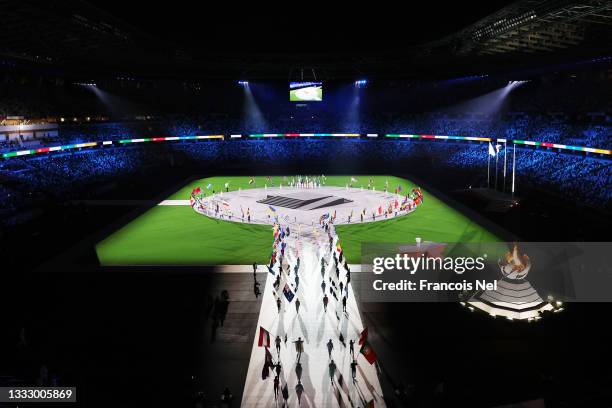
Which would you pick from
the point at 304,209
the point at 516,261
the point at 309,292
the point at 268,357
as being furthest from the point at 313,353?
the point at 304,209

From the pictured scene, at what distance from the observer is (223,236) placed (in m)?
36.1

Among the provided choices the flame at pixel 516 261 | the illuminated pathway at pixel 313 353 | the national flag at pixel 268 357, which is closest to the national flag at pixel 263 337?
the national flag at pixel 268 357

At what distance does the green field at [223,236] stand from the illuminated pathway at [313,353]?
5487 millimetres

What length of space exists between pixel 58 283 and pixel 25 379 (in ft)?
35.8

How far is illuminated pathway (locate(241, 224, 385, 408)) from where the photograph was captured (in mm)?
15812

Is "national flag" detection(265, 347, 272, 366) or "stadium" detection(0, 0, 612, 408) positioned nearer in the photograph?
"stadium" detection(0, 0, 612, 408)

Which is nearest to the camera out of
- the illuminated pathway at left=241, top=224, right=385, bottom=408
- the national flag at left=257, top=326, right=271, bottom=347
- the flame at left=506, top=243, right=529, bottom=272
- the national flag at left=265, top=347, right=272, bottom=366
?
the illuminated pathway at left=241, top=224, right=385, bottom=408

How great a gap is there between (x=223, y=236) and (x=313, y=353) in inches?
742

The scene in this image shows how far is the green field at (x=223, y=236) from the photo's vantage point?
102ft

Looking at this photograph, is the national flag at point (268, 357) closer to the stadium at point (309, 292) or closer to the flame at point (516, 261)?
the stadium at point (309, 292)

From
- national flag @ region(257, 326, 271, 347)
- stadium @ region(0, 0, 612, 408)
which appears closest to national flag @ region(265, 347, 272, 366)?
stadium @ region(0, 0, 612, 408)

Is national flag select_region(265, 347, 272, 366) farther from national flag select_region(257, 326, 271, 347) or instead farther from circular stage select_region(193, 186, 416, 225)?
circular stage select_region(193, 186, 416, 225)

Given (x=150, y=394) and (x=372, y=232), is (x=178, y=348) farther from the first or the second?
(x=372, y=232)

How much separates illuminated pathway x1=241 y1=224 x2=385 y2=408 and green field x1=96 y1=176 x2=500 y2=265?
5487mm
